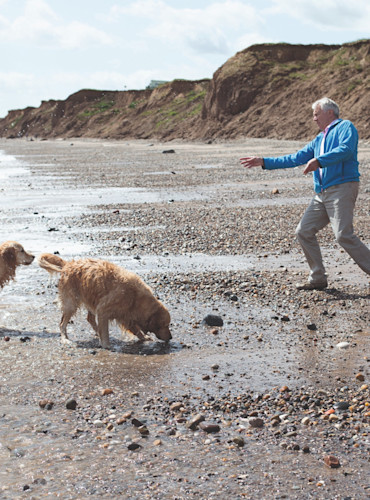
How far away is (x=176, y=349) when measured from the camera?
695cm

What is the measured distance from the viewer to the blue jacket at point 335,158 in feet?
26.5

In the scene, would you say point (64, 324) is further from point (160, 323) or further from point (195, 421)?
point (195, 421)

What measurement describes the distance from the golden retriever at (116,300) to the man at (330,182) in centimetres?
262

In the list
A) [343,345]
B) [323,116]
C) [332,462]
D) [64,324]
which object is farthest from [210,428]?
[323,116]

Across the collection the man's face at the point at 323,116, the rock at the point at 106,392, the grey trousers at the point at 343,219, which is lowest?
the rock at the point at 106,392

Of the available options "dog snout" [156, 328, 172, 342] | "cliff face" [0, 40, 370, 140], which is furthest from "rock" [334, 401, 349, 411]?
"cliff face" [0, 40, 370, 140]

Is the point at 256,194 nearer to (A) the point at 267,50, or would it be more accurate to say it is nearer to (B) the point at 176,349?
(B) the point at 176,349

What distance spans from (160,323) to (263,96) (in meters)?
58.5

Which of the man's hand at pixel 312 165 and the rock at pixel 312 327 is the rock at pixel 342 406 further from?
the man's hand at pixel 312 165

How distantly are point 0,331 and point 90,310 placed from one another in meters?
1.14

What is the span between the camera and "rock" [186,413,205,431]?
495cm

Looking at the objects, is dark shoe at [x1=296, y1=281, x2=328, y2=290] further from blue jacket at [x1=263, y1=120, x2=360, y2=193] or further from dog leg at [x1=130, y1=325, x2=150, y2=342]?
dog leg at [x1=130, y1=325, x2=150, y2=342]

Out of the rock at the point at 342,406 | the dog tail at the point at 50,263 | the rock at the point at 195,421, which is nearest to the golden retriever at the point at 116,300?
the dog tail at the point at 50,263

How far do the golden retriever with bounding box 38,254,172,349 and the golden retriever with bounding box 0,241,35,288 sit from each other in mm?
1439
